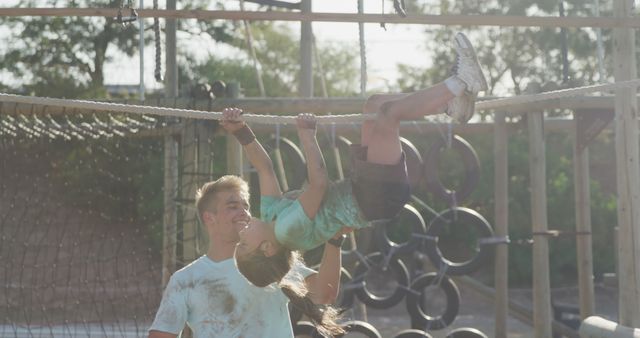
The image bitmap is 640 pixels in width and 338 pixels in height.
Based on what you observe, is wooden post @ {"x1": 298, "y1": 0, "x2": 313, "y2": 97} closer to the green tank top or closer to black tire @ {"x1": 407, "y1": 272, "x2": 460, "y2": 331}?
black tire @ {"x1": 407, "y1": 272, "x2": 460, "y2": 331}

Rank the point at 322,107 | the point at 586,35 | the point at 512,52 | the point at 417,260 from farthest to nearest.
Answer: the point at 512,52 → the point at 586,35 → the point at 417,260 → the point at 322,107

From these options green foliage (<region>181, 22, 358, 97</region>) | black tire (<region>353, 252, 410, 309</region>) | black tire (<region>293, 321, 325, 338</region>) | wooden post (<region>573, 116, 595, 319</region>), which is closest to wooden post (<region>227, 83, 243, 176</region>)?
black tire (<region>293, 321, 325, 338</region>)

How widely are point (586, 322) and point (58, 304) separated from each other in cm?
878

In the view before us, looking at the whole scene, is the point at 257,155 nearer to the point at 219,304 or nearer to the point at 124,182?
the point at 219,304

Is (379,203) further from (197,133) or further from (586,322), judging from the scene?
(197,133)

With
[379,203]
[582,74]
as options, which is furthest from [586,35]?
[379,203]

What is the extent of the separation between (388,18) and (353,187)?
3.49 ft

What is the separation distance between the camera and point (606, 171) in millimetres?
17609

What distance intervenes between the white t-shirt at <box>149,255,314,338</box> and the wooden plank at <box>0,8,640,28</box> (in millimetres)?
1428

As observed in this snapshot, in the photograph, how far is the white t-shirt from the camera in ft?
14.2

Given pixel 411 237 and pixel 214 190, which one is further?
pixel 411 237

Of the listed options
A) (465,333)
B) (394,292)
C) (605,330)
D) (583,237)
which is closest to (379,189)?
(605,330)

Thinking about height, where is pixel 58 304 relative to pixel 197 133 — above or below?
below

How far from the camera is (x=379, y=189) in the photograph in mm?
4598
